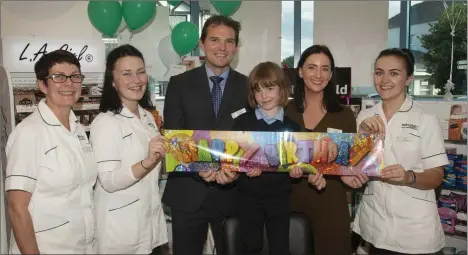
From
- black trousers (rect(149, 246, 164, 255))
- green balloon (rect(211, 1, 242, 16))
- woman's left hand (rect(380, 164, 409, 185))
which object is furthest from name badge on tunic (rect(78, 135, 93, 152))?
green balloon (rect(211, 1, 242, 16))

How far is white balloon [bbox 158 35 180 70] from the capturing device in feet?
16.8

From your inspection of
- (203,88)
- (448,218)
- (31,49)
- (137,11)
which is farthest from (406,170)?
(137,11)

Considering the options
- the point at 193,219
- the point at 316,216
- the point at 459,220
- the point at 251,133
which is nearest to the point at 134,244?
the point at 193,219

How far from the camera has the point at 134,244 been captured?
195 cm

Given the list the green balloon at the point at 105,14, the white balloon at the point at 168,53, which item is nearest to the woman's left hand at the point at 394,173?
the green balloon at the point at 105,14

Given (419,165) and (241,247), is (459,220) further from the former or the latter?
(241,247)

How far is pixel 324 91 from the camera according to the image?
2.39m

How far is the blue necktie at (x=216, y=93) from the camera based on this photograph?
240cm

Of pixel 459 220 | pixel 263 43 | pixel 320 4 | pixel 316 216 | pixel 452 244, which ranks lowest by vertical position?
pixel 452 244

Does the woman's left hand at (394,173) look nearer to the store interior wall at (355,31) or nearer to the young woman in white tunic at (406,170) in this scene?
the young woman in white tunic at (406,170)

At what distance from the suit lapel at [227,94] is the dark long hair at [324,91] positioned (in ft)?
1.30

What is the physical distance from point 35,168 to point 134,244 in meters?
0.61

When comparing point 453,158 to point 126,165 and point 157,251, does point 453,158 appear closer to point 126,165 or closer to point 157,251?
point 157,251

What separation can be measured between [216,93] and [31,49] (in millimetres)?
1926
